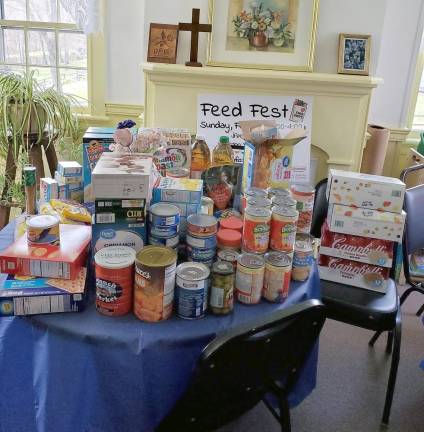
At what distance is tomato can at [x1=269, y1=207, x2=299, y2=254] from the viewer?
1.21 meters

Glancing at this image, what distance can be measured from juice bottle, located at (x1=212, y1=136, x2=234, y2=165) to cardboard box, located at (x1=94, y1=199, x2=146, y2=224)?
0.56m

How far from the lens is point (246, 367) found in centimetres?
102

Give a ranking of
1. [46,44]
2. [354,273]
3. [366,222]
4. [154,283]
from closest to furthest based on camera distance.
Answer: [154,283]
[366,222]
[354,273]
[46,44]

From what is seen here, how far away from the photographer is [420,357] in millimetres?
2105

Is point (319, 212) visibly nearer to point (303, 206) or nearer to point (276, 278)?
point (303, 206)

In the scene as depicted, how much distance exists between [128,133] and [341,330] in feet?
5.04

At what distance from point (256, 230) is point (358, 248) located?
2.02 ft

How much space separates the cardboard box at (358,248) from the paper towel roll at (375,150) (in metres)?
1.35

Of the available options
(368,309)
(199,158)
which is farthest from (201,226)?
(368,309)

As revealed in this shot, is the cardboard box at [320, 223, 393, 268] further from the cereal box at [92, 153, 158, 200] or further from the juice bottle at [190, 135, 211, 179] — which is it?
the cereal box at [92, 153, 158, 200]

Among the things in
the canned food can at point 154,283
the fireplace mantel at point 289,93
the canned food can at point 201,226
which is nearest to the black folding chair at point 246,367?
the canned food can at point 154,283

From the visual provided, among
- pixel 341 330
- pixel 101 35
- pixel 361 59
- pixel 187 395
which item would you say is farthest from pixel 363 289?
pixel 101 35

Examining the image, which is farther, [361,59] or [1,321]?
[361,59]

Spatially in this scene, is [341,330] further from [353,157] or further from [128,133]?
[128,133]
